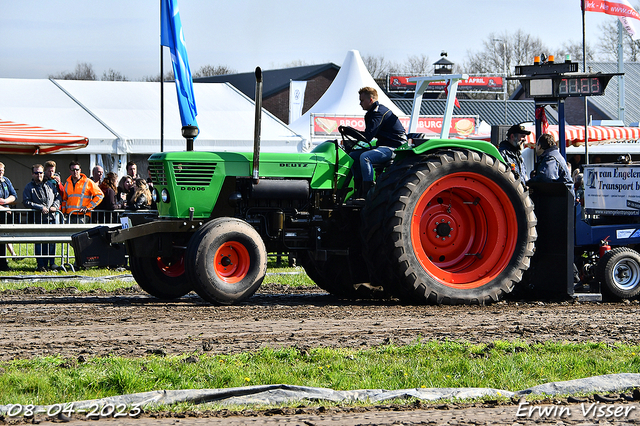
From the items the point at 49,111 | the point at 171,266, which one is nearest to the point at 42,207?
the point at 171,266

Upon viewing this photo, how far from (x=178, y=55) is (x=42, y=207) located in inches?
133

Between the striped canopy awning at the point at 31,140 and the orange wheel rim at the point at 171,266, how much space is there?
867 centimetres

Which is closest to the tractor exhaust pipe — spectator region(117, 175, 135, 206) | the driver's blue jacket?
the driver's blue jacket

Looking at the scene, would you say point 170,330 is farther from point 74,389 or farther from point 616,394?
point 616,394

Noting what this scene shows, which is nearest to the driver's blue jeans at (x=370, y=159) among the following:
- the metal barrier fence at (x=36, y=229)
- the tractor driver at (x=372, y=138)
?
the tractor driver at (x=372, y=138)

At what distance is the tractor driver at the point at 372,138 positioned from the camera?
333 inches

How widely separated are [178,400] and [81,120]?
1752 centimetres

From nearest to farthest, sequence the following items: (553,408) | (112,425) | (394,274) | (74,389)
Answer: (112,425)
(553,408)
(74,389)
(394,274)

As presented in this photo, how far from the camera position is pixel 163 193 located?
838cm

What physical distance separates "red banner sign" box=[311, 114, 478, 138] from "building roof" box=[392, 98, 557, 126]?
18.8 metres

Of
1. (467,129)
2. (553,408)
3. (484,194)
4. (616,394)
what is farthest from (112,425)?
(467,129)

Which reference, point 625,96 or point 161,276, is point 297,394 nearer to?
point 161,276

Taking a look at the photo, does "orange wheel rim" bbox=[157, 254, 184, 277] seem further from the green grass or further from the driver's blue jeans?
the green grass

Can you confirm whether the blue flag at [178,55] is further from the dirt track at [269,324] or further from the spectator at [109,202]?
the dirt track at [269,324]
